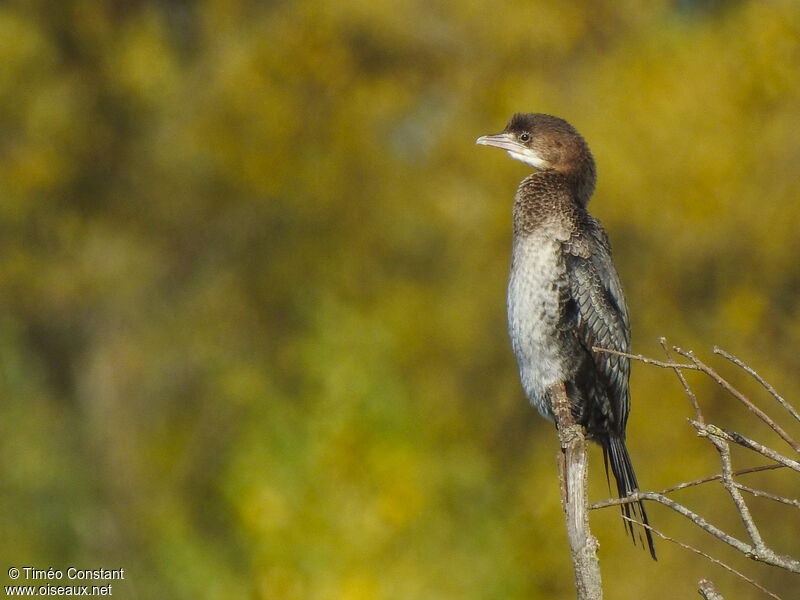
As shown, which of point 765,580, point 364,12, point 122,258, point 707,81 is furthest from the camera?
point 122,258

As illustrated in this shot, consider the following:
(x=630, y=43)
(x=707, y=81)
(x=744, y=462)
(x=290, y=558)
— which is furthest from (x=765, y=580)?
(x=630, y=43)

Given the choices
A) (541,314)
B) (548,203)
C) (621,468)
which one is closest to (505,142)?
(548,203)

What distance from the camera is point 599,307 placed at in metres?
4.42

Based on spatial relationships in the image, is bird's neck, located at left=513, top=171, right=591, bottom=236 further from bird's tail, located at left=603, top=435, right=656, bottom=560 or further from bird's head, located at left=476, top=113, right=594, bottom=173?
bird's tail, located at left=603, top=435, right=656, bottom=560

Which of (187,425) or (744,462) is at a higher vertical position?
(187,425)

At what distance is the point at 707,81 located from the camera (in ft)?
35.5

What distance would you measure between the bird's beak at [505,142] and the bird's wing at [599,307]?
722 mm

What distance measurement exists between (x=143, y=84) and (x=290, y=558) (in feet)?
30.7

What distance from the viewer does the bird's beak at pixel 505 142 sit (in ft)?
16.8

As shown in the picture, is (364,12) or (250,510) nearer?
(250,510)

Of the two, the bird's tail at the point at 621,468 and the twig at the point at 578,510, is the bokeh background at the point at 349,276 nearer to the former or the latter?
the bird's tail at the point at 621,468

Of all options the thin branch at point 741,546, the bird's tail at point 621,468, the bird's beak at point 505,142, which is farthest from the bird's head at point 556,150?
the thin branch at point 741,546

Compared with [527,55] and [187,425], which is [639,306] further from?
[187,425]

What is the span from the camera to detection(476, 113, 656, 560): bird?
14.5 ft
